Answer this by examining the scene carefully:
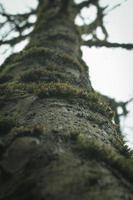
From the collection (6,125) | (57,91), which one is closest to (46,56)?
(57,91)

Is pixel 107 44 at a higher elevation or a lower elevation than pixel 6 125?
higher

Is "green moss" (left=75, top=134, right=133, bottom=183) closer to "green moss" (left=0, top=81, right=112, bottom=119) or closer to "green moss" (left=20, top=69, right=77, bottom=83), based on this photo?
"green moss" (left=0, top=81, right=112, bottom=119)

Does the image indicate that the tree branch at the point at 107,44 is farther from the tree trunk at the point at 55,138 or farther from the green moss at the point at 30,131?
the green moss at the point at 30,131

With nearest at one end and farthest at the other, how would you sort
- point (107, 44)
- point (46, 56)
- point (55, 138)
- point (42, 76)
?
point (55, 138) < point (42, 76) < point (46, 56) < point (107, 44)

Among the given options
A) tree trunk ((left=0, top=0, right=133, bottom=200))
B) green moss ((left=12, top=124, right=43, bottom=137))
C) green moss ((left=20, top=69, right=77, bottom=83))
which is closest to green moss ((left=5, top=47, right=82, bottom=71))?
tree trunk ((left=0, top=0, right=133, bottom=200))

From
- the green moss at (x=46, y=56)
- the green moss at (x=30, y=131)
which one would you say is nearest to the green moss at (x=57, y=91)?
the green moss at (x=30, y=131)

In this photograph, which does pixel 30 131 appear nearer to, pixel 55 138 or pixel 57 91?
pixel 55 138

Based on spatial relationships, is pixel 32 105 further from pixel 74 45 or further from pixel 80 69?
pixel 74 45

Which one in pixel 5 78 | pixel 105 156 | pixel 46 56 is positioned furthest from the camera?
pixel 46 56
